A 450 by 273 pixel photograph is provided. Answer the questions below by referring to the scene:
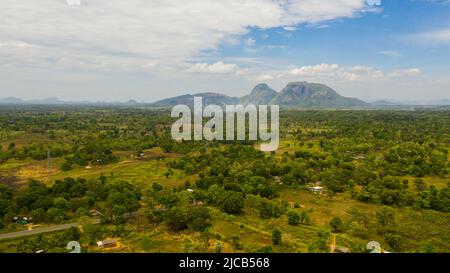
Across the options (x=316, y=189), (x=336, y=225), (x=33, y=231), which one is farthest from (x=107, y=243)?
(x=316, y=189)

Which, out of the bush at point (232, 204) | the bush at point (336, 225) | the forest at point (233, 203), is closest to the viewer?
the forest at point (233, 203)

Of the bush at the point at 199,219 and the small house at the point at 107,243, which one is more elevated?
the bush at the point at 199,219

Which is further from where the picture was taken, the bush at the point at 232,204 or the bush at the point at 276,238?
the bush at the point at 232,204

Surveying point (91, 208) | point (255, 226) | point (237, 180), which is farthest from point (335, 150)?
point (91, 208)

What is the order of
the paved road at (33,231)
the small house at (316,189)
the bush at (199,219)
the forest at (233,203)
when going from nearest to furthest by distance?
1. the forest at (233,203)
2. the paved road at (33,231)
3. the bush at (199,219)
4. the small house at (316,189)

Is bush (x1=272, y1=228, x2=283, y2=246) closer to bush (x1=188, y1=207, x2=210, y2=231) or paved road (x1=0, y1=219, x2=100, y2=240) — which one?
bush (x1=188, y1=207, x2=210, y2=231)

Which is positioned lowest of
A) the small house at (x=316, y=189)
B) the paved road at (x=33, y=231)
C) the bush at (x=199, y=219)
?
the paved road at (x=33, y=231)

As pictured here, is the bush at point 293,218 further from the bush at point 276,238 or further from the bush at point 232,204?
the bush at point 232,204

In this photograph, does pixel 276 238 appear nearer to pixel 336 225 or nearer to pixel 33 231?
pixel 336 225

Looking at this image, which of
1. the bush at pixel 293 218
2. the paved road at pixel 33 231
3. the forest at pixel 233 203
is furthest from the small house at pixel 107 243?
the bush at pixel 293 218

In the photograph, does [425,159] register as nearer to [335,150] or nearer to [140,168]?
[335,150]

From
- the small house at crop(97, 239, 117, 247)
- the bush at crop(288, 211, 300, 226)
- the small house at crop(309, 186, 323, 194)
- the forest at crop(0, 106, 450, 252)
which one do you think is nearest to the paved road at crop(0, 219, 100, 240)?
the forest at crop(0, 106, 450, 252)
